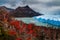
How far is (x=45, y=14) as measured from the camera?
5266 mm

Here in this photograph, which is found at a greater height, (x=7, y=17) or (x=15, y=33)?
(x=7, y=17)

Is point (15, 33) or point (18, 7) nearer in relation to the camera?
point (15, 33)

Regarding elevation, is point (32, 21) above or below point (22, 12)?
below

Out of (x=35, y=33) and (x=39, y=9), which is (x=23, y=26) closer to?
(x=35, y=33)

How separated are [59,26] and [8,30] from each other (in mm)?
1344

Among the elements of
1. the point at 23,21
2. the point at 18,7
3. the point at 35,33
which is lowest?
the point at 35,33

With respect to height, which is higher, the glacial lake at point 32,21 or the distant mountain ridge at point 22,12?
the distant mountain ridge at point 22,12

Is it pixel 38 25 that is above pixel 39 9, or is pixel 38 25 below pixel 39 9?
below

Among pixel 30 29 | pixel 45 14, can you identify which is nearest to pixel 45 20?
pixel 45 14

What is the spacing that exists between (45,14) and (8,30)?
1.15 m

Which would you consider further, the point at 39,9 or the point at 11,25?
the point at 39,9

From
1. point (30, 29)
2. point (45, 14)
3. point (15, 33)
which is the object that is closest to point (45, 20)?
point (45, 14)

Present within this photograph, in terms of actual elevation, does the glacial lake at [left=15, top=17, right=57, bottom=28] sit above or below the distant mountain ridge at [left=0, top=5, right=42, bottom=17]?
below

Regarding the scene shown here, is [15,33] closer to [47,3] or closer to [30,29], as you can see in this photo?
[30,29]
